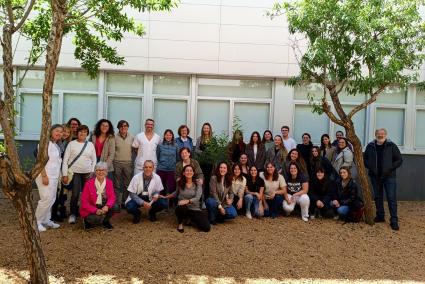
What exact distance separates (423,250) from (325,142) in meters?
3.08

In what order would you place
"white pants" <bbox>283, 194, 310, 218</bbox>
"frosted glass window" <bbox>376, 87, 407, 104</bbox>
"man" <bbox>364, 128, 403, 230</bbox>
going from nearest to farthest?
1. "man" <bbox>364, 128, 403, 230</bbox>
2. "white pants" <bbox>283, 194, 310, 218</bbox>
3. "frosted glass window" <bbox>376, 87, 407, 104</bbox>

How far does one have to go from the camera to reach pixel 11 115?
4.92 m

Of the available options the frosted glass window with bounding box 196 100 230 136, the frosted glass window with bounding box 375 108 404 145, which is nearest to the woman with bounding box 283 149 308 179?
the frosted glass window with bounding box 196 100 230 136

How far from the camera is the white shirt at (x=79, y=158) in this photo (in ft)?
23.7

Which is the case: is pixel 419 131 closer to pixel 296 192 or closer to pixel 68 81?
pixel 296 192

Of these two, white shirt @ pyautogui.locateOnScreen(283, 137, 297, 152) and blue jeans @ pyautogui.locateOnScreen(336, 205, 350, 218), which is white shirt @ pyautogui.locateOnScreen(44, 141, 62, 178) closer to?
white shirt @ pyautogui.locateOnScreen(283, 137, 297, 152)

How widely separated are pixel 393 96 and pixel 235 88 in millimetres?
4048

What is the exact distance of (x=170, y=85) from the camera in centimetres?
1088

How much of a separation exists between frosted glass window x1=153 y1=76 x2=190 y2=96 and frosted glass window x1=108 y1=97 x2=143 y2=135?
23.3 inches

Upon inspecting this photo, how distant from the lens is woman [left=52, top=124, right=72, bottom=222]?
24.5 feet

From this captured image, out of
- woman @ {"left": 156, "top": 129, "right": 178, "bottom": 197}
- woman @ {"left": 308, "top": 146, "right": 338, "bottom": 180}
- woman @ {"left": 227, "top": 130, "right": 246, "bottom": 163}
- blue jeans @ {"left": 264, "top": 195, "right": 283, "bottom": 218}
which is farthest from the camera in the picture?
woman @ {"left": 227, "top": 130, "right": 246, "bottom": 163}

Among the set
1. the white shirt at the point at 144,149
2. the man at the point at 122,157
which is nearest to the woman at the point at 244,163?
the white shirt at the point at 144,149

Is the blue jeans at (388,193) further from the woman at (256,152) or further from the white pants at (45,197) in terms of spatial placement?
the white pants at (45,197)

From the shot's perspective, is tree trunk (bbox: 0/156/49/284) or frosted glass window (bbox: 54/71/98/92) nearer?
tree trunk (bbox: 0/156/49/284)
